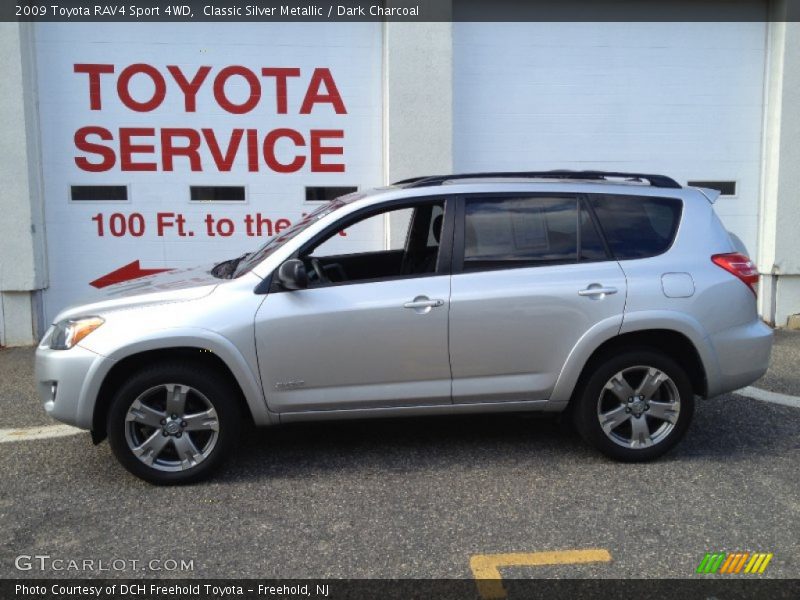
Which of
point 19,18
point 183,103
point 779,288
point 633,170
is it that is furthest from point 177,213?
point 779,288

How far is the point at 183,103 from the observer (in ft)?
28.0

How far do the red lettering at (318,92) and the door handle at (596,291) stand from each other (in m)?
5.08

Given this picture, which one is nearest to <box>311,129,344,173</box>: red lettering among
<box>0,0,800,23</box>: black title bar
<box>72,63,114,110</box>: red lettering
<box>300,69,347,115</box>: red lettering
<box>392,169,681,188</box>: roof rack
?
<box>300,69,347,115</box>: red lettering

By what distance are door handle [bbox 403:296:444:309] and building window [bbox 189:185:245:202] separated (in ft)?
15.7

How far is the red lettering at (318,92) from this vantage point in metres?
8.67

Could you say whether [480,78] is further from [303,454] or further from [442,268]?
[303,454]

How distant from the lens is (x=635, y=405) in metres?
4.62

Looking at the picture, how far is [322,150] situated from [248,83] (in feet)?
3.65

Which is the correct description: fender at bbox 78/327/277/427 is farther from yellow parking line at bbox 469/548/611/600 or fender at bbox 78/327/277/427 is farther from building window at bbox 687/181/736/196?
building window at bbox 687/181/736/196

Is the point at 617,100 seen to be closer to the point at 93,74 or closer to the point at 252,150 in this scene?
the point at 252,150

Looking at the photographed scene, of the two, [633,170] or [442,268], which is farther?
[633,170]

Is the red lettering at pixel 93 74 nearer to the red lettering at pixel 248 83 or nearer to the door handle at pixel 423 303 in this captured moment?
the red lettering at pixel 248 83

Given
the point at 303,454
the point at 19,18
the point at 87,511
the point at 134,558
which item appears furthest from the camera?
the point at 19,18

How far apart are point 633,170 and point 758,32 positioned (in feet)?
7.39
